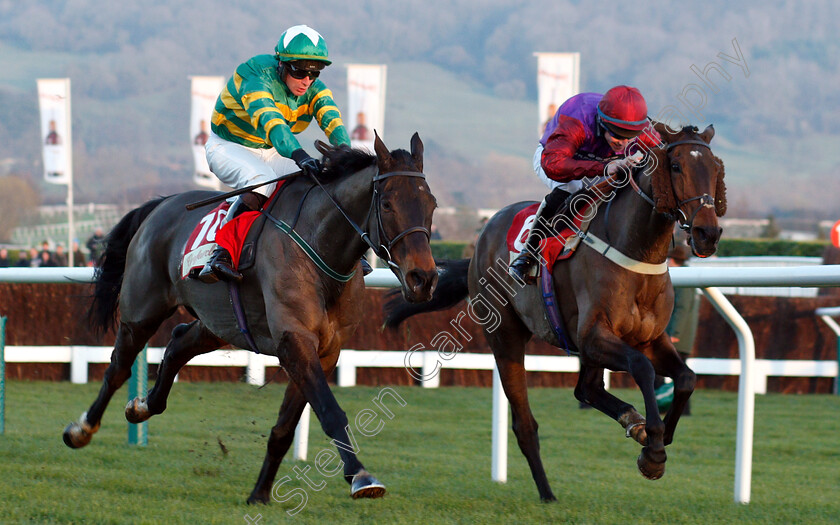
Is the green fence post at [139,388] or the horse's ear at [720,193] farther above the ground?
the horse's ear at [720,193]

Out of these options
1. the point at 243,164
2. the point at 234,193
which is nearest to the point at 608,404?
the point at 234,193

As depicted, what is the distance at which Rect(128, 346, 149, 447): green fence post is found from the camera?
18.1ft

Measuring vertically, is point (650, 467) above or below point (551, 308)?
below

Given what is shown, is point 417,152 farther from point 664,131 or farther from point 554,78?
point 554,78

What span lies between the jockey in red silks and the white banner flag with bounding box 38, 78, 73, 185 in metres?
15.5

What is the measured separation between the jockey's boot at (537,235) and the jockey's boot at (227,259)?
1157 mm

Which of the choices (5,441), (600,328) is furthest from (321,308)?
(5,441)

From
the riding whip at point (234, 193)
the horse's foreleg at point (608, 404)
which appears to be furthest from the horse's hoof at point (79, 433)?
the horse's foreleg at point (608, 404)

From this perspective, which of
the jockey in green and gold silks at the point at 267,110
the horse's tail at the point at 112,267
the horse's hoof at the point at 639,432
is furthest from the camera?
the horse's tail at the point at 112,267

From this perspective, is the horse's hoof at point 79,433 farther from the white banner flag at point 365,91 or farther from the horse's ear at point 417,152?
the white banner flag at point 365,91

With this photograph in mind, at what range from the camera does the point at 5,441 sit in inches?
213

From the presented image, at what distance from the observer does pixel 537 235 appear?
A: 4496mm

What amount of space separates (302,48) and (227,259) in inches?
37.5

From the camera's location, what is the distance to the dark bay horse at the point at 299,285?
351cm
